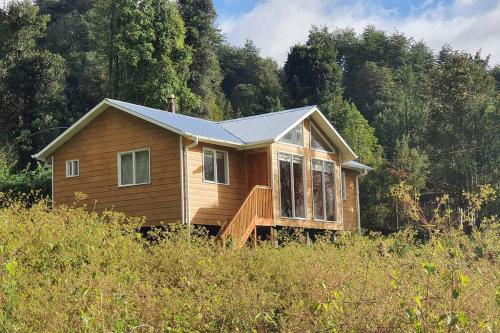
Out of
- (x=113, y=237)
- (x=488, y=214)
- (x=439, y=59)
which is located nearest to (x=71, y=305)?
(x=113, y=237)

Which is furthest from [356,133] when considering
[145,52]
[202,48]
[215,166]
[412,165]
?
[215,166]

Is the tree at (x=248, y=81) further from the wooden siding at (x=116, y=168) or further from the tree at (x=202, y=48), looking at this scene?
the wooden siding at (x=116, y=168)

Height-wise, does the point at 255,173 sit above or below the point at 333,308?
above

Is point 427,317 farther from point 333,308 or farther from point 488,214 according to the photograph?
point 488,214

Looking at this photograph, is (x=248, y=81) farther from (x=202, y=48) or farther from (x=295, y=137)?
(x=295, y=137)

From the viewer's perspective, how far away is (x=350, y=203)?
1088 inches

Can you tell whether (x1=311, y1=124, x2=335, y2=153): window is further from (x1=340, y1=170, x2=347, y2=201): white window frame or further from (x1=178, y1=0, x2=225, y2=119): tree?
(x1=178, y1=0, x2=225, y2=119): tree

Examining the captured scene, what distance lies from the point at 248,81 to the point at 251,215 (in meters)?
38.4

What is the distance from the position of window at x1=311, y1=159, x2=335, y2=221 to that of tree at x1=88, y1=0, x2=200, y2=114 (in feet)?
42.2

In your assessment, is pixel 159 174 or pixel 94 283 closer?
pixel 94 283

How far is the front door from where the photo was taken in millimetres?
22172

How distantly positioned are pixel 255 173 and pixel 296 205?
1.66 metres

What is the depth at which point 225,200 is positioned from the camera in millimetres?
21641

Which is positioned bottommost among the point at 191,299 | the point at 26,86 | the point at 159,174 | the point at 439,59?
the point at 191,299
